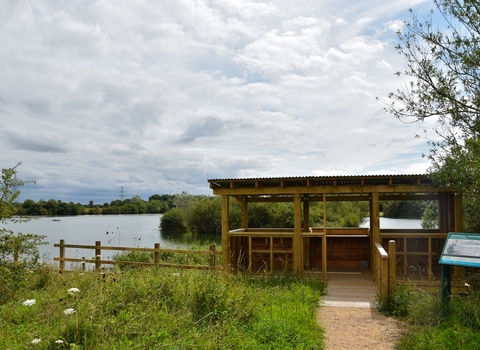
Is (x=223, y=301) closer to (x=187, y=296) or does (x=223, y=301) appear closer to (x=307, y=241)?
(x=187, y=296)

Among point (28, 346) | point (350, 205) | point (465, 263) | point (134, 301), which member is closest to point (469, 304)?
point (465, 263)

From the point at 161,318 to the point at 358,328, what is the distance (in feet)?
10.5

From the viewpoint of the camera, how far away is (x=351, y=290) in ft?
30.5

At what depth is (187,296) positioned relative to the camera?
5879 mm

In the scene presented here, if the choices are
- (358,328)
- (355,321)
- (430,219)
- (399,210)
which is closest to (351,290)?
(355,321)

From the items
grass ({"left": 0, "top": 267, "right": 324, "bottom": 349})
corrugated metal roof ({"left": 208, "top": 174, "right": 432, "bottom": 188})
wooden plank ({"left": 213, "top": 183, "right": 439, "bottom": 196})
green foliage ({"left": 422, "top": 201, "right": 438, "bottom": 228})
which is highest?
corrugated metal roof ({"left": 208, "top": 174, "right": 432, "bottom": 188})

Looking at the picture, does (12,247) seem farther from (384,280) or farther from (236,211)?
(236,211)

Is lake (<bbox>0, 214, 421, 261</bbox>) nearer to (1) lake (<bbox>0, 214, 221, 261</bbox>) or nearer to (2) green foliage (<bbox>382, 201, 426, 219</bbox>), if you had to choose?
(1) lake (<bbox>0, 214, 221, 261</bbox>)

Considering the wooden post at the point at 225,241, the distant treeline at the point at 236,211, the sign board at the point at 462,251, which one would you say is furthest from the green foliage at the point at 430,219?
the sign board at the point at 462,251

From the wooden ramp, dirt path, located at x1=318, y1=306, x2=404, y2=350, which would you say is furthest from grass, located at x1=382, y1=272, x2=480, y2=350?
the wooden ramp

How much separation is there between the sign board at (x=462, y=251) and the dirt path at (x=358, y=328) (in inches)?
52.8

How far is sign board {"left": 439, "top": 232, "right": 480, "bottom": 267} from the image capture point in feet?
19.8

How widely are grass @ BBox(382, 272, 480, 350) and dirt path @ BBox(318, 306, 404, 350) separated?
23 centimetres

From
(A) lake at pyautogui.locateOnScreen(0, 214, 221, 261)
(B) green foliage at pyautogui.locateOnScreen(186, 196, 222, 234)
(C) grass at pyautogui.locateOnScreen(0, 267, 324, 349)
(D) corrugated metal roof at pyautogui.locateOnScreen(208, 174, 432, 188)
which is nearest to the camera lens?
(C) grass at pyautogui.locateOnScreen(0, 267, 324, 349)
